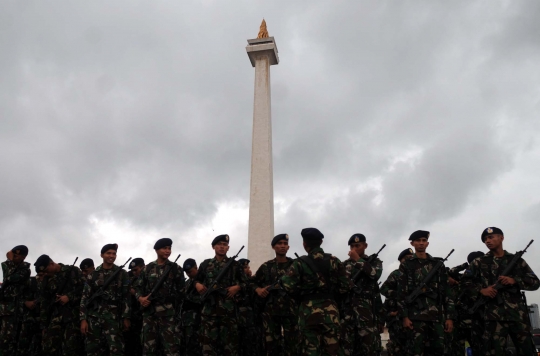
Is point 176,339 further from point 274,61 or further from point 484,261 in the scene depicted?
point 274,61

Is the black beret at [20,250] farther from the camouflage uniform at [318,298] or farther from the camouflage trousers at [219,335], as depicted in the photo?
the camouflage uniform at [318,298]

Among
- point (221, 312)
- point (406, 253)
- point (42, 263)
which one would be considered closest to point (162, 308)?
point (221, 312)

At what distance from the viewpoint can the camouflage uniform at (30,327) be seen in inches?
354

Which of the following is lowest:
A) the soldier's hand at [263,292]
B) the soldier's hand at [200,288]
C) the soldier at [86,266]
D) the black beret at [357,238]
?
the soldier's hand at [263,292]

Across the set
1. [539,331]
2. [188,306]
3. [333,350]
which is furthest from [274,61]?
[333,350]

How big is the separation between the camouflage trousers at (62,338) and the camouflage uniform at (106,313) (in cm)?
85

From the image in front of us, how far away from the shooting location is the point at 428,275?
7121 mm

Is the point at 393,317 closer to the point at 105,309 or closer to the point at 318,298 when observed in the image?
the point at 318,298

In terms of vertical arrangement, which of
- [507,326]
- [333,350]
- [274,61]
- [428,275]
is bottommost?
[333,350]

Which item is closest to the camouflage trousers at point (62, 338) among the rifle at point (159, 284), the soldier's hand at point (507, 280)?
the rifle at point (159, 284)

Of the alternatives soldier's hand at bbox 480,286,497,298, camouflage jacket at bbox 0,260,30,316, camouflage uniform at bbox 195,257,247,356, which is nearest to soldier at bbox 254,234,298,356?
camouflage uniform at bbox 195,257,247,356

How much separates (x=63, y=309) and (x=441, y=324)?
267 inches

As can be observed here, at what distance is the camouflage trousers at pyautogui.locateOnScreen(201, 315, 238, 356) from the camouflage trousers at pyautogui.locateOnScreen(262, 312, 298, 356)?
0.56m

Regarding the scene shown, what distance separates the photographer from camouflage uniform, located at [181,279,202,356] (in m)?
8.55
